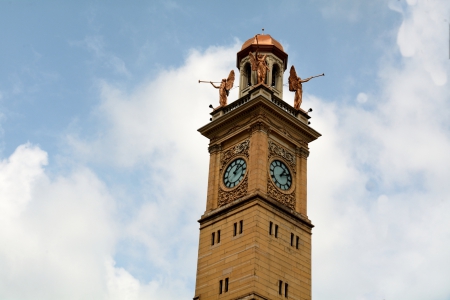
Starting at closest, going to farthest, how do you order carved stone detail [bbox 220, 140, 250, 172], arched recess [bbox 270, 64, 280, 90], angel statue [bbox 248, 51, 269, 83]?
carved stone detail [bbox 220, 140, 250, 172] → angel statue [bbox 248, 51, 269, 83] → arched recess [bbox 270, 64, 280, 90]

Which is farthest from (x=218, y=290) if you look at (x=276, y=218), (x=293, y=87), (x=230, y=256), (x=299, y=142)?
(x=293, y=87)

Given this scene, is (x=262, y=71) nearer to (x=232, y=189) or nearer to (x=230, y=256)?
(x=232, y=189)

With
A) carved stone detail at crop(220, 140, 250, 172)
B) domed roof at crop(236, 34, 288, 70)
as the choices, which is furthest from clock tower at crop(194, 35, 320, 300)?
domed roof at crop(236, 34, 288, 70)

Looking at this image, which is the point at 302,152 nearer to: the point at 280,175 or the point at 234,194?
the point at 280,175

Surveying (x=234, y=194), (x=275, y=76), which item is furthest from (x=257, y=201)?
(x=275, y=76)

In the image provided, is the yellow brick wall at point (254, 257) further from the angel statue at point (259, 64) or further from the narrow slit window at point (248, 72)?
the narrow slit window at point (248, 72)

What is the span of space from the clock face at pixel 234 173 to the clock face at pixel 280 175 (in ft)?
8.29

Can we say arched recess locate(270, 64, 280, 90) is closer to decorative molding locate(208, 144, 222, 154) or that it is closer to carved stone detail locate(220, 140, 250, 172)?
decorative molding locate(208, 144, 222, 154)

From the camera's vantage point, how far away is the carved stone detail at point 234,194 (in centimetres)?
7675

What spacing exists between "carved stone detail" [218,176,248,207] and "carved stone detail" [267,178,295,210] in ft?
6.51

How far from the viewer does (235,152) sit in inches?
3147

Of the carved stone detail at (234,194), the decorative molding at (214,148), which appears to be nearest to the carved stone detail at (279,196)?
the carved stone detail at (234,194)

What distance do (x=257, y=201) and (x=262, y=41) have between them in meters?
19.6

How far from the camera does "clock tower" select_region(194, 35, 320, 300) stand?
72375mm
